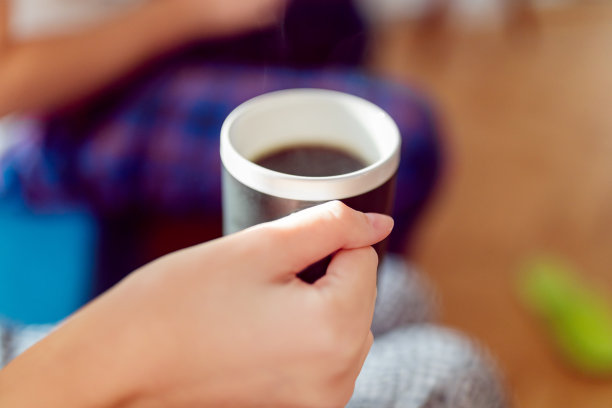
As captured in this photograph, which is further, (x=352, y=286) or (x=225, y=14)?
(x=225, y=14)

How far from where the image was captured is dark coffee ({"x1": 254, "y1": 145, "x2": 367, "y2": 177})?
1.71 feet

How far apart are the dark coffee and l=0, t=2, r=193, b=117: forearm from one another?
1.72ft

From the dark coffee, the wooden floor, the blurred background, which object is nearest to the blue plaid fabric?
the blurred background

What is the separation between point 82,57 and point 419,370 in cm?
78

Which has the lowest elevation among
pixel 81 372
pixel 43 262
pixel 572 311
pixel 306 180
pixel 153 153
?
pixel 572 311

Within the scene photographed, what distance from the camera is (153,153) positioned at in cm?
97

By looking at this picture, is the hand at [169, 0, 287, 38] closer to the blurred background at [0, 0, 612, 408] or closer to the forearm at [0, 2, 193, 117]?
the forearm at [0, 2, 193, 117]

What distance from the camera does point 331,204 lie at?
0.40 m

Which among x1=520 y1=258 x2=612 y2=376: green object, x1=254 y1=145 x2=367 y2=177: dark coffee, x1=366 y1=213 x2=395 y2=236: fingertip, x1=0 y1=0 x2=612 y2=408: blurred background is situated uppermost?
x1=366 y1=213 x2=395 y2=236: fingertip

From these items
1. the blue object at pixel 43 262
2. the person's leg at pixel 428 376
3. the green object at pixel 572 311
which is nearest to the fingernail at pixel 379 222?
the person's leg at pixel 428 376

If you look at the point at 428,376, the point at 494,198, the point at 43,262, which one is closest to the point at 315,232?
the point at 428,376

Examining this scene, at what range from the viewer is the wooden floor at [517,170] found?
133cm

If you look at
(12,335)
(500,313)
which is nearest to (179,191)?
(12,335)

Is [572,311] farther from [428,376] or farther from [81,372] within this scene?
[81,372]
